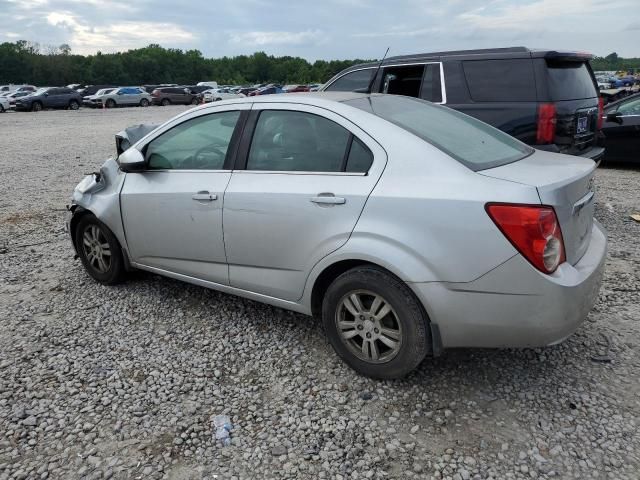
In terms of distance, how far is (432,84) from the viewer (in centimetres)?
632

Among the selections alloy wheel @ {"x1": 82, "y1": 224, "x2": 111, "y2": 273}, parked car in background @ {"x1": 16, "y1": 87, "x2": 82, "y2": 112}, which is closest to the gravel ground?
alloy wheel @ {"x1": 82, "y1": 224, "x2": 111, "y2": 273}

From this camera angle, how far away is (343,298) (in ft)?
9.87

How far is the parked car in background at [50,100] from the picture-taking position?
3681 centimetres

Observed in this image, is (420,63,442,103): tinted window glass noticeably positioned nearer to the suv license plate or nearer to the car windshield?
the suv license plate

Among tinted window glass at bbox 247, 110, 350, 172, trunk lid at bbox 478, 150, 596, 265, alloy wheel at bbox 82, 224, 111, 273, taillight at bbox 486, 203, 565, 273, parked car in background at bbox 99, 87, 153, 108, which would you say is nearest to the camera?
taillight at bbox 486, 203, 565, 273

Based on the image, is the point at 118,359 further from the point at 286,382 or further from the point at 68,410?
the point at 286,382

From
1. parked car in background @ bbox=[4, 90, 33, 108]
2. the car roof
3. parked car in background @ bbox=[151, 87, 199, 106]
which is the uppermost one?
the car roof

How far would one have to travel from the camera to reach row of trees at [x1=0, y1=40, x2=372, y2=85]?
95.6 m

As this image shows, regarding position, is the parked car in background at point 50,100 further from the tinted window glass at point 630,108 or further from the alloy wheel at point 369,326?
the alloy wheel at point 369,326

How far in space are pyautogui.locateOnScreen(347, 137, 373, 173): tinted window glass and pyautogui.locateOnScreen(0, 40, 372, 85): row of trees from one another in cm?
7851

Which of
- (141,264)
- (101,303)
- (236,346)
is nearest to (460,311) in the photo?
(236,346)

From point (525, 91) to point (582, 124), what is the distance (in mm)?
714

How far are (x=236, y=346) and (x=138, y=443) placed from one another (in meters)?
1.02

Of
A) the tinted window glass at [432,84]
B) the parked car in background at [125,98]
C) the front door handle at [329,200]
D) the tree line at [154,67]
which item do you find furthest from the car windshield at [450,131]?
the tree line at [154,67]
